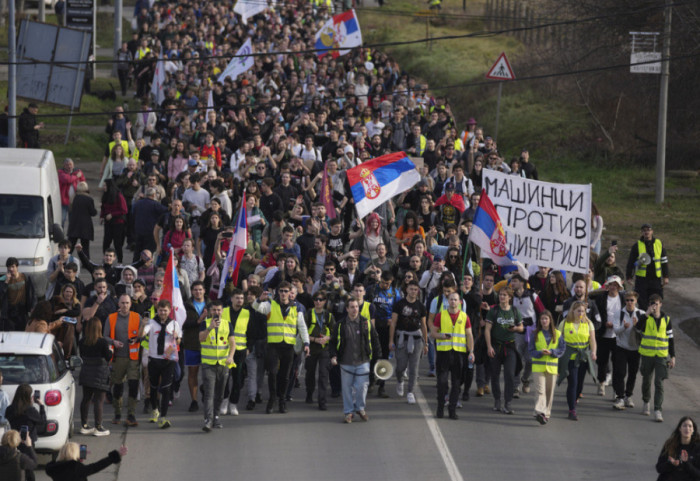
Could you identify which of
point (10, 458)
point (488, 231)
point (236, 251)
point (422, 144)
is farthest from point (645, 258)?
point (10, 458)

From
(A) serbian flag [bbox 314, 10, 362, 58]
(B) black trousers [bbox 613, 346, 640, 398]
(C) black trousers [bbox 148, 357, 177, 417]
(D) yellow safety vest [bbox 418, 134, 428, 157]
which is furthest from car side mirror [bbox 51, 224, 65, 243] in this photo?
(A) serbian flag [bbox 314, 10, 362, 58]

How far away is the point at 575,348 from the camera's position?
632 inches

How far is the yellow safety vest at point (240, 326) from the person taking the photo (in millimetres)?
15547

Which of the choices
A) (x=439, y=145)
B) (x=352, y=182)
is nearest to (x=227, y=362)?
(x=352, y=182)

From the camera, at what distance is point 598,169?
35094 mm

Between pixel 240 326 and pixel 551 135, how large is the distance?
79.9ft

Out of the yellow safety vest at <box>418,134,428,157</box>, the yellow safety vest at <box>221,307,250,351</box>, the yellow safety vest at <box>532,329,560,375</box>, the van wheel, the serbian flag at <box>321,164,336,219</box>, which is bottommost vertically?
the van wheel

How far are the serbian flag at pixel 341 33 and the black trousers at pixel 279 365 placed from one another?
66.4 ft

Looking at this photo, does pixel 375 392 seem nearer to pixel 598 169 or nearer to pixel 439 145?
pixel 439 145

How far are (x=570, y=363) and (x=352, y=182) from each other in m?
4.96

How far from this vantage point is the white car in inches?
524

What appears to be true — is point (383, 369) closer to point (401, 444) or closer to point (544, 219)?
point (401, 444)

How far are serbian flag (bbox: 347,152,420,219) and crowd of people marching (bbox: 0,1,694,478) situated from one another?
0.31 m

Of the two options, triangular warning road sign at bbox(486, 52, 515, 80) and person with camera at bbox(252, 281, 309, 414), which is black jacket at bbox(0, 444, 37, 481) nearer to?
person with camera at bbox(252, 281, 309, 414)
